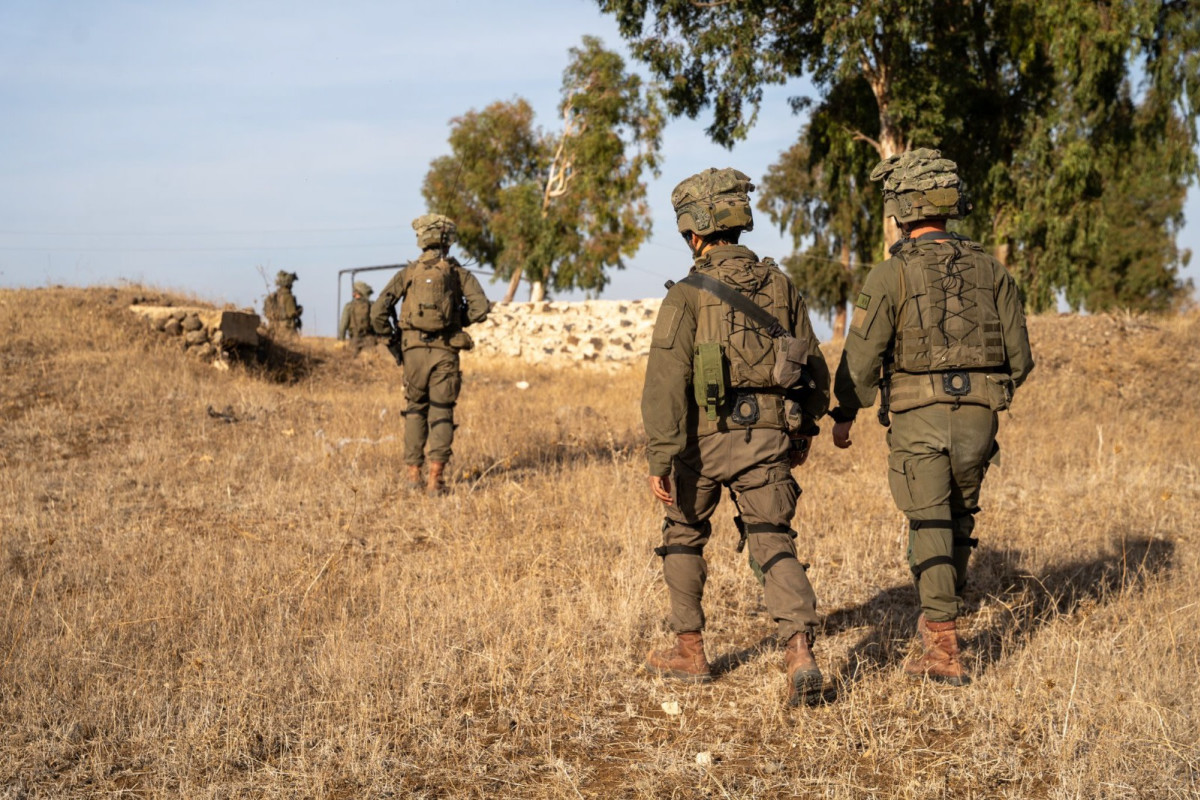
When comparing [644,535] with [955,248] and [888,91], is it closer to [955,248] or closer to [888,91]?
[955,248]

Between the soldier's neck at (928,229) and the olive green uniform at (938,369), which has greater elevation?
the soldier's neck at (928,229)

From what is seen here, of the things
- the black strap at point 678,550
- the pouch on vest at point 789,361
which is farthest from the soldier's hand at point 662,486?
the pouch on vest at point 789,361

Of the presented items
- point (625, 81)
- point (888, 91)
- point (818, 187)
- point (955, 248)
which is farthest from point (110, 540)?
point (625, 81)

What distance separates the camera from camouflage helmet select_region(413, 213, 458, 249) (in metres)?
8.07

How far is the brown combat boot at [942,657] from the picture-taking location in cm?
411

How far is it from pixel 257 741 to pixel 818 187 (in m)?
30.2

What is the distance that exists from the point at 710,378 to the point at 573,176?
1370 inches

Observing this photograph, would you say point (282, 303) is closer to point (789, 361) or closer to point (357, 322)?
point (357, 322)

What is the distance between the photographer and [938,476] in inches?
161

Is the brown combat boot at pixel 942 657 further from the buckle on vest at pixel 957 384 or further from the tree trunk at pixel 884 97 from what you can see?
the tree trunk at pixel 884 97

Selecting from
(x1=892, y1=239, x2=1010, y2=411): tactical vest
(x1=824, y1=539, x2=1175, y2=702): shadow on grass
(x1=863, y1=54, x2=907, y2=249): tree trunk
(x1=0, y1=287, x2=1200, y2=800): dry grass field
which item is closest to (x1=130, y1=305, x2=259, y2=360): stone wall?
(x1=0, y1=287, x2=1200, y2=800): dry grass field

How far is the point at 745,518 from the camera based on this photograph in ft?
13.0

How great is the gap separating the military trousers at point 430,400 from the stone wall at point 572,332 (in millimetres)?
10869

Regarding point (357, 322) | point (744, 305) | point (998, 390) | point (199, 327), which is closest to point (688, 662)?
point (744, 305)
